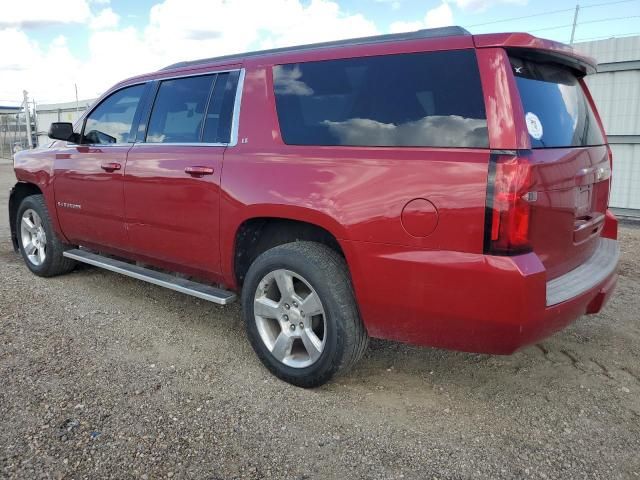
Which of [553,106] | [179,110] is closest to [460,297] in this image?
[553,106]

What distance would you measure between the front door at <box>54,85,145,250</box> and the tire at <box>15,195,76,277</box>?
0.30m

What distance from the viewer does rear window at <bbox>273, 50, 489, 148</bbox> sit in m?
2.51

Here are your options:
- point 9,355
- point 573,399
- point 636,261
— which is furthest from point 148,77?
point 636,261

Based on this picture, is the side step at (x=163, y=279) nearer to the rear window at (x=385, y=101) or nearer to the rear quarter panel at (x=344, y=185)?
the rear quarter panel at (x=344, y=185)

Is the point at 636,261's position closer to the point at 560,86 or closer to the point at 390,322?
the point at 560,86

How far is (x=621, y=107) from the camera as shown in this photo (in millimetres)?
8906

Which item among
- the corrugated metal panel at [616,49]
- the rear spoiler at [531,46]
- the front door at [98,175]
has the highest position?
the corrugated metal panel at [616,49]

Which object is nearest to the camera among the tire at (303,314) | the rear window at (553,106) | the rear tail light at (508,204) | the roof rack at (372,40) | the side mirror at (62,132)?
the rear tail light at (508,204)

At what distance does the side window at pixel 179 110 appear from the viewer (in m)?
3.72

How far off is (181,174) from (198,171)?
18 centimetres

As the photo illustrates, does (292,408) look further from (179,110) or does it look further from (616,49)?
(616,49)

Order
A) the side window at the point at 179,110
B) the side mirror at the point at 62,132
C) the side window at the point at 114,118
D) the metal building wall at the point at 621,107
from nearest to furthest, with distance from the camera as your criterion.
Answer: the side window at the point at 179,110 < the side window at the point at 114,118 < the side mirror at the point at 62,132 < the metal building wall at the point at 621,107

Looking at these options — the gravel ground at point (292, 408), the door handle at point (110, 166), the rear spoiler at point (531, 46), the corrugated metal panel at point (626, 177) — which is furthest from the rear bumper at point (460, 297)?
the corrugated metal panel at point (626, 177)

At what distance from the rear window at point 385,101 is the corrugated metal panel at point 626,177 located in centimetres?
756
